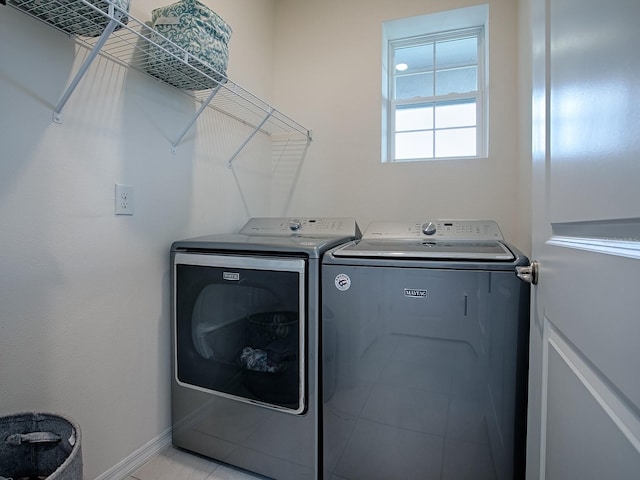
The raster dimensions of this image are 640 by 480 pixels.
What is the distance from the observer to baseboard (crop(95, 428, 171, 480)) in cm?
134

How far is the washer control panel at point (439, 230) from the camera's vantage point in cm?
168

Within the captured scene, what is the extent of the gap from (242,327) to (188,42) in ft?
3.85

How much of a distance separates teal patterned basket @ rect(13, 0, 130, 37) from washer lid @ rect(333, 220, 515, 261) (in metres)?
1.09

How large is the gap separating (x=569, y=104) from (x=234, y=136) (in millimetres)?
1766

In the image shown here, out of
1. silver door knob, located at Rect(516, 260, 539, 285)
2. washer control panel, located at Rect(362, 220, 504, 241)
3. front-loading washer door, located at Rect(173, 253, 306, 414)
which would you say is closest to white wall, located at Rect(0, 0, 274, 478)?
front-loading washer door, located at Rect(173, 253, 306, 414)

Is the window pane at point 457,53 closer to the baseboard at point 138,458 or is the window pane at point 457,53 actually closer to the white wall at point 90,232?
the white wall at point 90,232

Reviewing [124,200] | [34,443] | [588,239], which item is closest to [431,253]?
[588,239]

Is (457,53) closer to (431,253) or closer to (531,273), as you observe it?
(431,253)

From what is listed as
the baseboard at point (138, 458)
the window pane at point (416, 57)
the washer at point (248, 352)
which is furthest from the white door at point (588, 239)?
the window pane at point (416, 57)

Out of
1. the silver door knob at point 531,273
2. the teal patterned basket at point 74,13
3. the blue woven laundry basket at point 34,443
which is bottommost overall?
the blue woven laundry basket at point 34,443

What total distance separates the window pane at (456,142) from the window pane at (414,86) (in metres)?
0.31

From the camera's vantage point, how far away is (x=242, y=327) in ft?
4.75

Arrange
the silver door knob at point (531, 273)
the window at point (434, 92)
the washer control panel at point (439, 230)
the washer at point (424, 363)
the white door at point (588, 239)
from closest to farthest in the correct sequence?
the white door at point (588, 239) < the silver door knob at point (531, 273) < the washer at point (424, 363) < the washer control panel at point (439, 230) < the window at point (434, 92)

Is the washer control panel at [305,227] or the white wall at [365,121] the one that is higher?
the white wall at [365,121]
